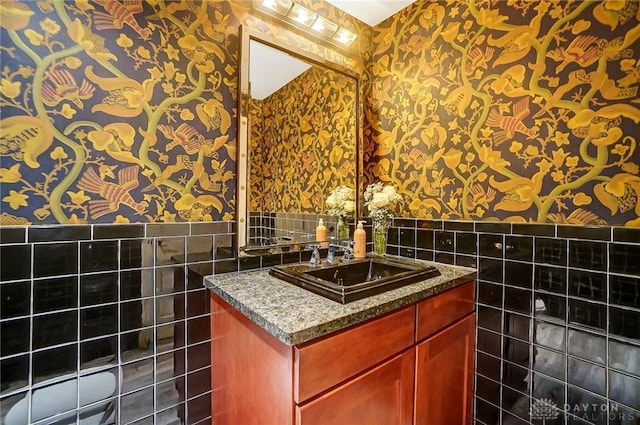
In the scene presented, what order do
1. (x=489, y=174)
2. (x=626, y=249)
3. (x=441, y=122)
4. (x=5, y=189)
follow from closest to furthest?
(x=5, y=189) → (x=626, y=249) → (x=489, y=174) → (x=441, y=122)

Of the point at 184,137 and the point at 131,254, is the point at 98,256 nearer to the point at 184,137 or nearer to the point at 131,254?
the point at 131,254

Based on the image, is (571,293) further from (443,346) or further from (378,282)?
(378,282)

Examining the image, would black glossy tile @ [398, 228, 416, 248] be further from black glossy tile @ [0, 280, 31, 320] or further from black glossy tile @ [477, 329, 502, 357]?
black glossy tile @ [0, 280, 31, 320]

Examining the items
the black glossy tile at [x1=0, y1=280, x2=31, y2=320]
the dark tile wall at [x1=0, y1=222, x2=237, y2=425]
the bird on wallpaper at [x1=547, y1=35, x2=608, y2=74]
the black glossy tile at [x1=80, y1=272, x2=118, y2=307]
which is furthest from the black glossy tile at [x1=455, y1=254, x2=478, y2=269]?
the black glossy tile at [x1=0, y1=280, x2=31, y2=320]

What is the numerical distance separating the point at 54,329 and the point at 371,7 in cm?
220

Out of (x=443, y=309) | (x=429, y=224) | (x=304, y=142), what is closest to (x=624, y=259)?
(x=443, y=309)

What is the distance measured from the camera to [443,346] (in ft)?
4.06

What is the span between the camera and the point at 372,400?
37.4 inches

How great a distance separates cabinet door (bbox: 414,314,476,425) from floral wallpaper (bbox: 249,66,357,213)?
938 millimetres

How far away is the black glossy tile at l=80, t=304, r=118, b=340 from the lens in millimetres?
981

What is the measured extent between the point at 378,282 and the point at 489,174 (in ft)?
2.68

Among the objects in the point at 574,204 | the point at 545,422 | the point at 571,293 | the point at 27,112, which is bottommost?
the point at 545,422

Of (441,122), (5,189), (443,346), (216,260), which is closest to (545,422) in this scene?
(443,346)

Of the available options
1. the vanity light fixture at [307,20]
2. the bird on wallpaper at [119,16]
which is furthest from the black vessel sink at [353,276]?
the vanity light fixture at [307,20]
